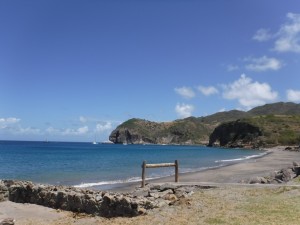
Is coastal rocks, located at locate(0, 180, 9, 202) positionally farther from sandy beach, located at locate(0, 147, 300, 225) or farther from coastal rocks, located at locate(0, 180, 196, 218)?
sandy beach, located at locate(0, 147, 300, 225)

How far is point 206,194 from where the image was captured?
59.3 ft

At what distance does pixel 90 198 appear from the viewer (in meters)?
16.9

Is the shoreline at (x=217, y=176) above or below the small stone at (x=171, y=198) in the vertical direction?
below

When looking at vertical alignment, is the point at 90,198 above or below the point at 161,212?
above

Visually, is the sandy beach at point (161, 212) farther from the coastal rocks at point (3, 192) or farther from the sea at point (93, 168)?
the sea at point (93, 168)

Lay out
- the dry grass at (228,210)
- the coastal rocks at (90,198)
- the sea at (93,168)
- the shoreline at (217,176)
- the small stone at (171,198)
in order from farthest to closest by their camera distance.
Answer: the sea at (93,168), the shoreline at (217,176), the small stone at (171,198), the coastal rocks at (90,198), the dry grass at (228,210)

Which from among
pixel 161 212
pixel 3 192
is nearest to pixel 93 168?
pixel 3 192

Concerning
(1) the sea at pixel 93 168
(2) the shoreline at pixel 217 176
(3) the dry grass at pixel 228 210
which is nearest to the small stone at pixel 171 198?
(3) the dry grass at pixel 228 210

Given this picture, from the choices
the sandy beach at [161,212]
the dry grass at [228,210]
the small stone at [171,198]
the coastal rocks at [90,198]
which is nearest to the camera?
the dry grass at [228,210]

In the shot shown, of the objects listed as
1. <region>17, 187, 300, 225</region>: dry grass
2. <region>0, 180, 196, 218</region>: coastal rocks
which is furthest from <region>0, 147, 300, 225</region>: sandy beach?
<region>0, 180, 196, 218</region>: coastal rocks

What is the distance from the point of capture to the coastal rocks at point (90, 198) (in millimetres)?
15828

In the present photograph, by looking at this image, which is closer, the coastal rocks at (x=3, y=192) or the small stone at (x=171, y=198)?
the small stone at (x=171, y=198)

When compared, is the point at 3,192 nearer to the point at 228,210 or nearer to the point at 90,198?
the point at 90,198

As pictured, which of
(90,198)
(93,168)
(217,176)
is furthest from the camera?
(93,168)
